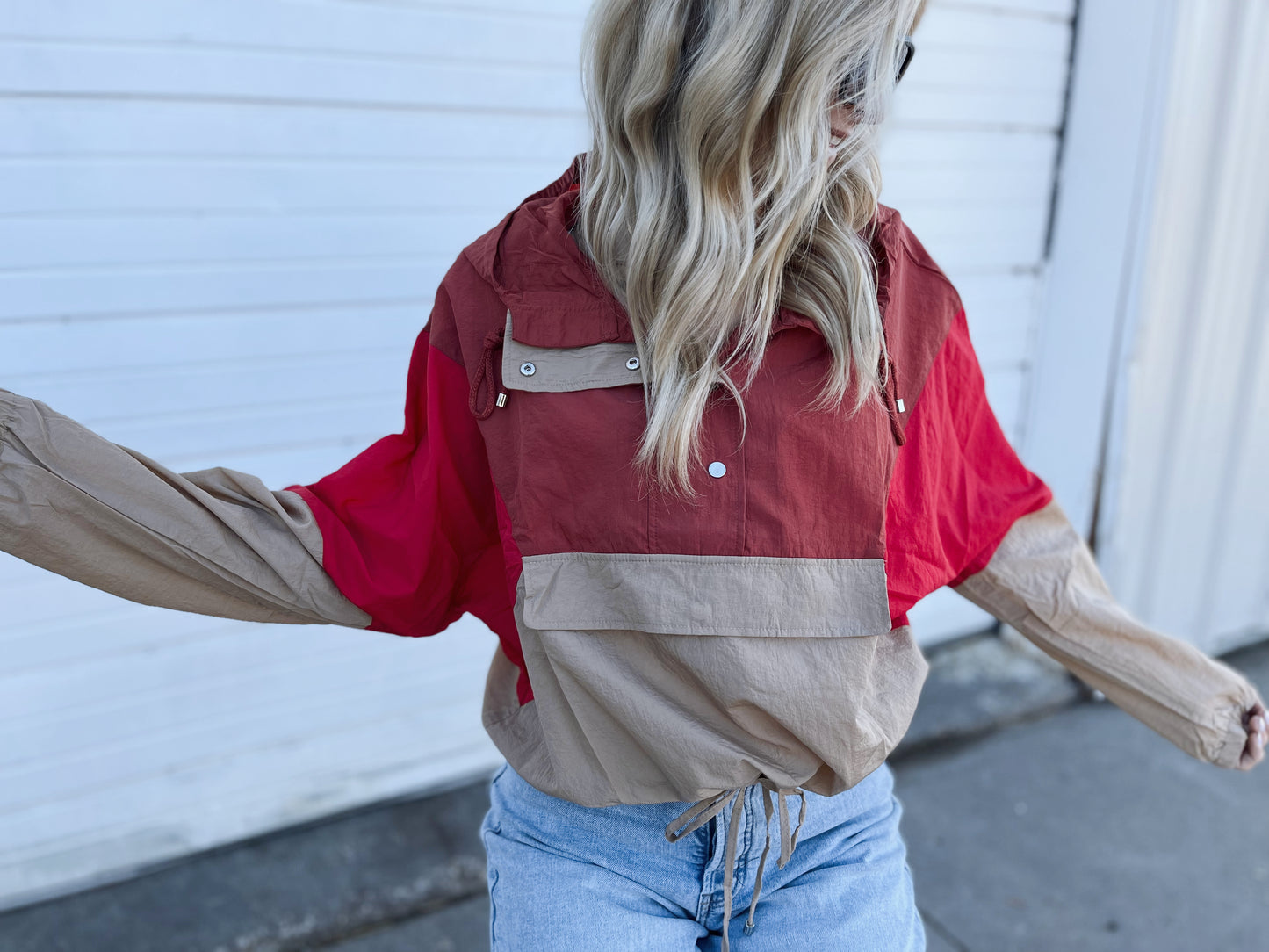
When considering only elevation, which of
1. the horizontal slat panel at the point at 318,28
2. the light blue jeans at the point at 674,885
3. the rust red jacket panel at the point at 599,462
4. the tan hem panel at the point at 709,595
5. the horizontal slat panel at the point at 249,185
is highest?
the horizontal slat panel at the point at 318,28

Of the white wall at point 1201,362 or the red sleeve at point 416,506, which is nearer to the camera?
the red sleeve at point 416,506

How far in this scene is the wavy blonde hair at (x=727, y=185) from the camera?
1.17 m

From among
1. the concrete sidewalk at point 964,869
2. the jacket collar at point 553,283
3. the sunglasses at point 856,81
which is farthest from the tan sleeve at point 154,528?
the concrete sidewalk at point 964,869

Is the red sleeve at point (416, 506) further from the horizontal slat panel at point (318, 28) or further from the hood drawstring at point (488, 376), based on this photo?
the horizontal slat panel at point (318, 28)

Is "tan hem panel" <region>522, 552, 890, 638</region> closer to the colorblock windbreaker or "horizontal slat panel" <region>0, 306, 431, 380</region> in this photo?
the colorblock windbreaker

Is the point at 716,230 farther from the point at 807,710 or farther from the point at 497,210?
the point at 497,210

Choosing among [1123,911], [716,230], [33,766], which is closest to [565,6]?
[716,230]

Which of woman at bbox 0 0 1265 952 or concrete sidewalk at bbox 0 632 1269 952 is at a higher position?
woman at bbox 0 0 1265 952

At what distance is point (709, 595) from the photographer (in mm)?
1215

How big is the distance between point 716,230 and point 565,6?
5.06 feet

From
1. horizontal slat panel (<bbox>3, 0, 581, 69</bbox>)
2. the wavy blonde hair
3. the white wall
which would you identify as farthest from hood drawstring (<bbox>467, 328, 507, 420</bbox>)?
the white wall

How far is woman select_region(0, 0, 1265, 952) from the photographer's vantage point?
3.96 feet

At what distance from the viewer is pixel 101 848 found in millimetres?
2551

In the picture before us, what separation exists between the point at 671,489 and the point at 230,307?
4.90 ft
